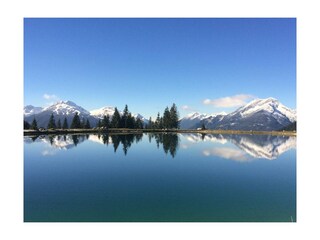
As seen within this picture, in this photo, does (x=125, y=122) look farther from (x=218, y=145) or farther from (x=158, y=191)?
(x=158, y=191)

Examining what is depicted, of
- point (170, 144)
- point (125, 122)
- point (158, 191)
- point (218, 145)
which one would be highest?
point (125, 122)

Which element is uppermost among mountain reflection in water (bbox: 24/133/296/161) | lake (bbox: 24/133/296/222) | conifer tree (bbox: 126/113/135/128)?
conifer tree (bbox: 126/113/135/128)

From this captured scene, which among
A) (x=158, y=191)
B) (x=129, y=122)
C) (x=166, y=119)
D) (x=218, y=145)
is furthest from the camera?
(x=166, y=119)

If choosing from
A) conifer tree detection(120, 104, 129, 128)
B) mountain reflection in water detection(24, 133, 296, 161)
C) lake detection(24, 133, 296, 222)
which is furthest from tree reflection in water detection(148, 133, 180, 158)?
conifer tree detection(120, 104, 129, 128)

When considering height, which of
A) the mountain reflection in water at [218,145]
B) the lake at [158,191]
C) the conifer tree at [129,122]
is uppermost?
the conifer tree at [129,122]

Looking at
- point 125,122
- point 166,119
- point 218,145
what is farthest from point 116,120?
point 218,145

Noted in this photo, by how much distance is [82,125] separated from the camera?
7356 centimetres

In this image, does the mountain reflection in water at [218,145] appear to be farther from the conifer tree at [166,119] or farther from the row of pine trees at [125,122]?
the conifer tree at [166,119]

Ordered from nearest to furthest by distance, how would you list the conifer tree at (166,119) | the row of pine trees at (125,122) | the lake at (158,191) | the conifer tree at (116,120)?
the lake at (158,191)
the row of pine trees at (125,122)
the conifer tree at (116,120)
the conifer tree at (166,119)

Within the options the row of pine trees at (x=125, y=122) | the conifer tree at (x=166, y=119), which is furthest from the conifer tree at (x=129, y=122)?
the conifer tree at (x=166, y=119)

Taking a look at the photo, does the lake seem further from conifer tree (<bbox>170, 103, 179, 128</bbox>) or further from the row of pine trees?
conifer tree (<bbox>170, 103, 179, 128</bbox>)

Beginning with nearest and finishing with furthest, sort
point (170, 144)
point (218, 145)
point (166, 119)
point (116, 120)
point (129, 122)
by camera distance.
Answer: point (170, 144), point (218, 145), point (116, 120), point (129, 122), point (166, 119)

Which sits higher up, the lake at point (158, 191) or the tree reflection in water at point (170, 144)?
the tree reflection in water at point (170, 144)
